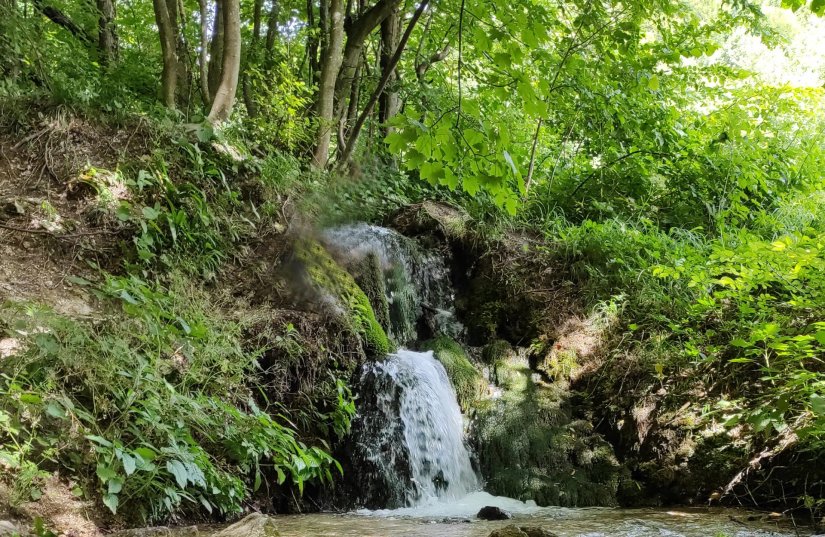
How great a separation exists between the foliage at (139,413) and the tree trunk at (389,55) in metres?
5.55

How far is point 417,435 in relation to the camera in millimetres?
4855

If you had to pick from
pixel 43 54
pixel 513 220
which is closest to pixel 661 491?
pixel 513 220

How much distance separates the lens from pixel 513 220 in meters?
7.88

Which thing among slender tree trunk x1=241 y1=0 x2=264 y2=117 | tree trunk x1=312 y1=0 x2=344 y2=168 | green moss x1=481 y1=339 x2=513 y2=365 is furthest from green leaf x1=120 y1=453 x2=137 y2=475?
slender tree trunk x1=241 y1=0 x2=264 y2=117

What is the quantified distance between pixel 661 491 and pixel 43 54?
737 centimetres

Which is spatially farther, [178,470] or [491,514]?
[491,514]

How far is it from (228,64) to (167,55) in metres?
0.75

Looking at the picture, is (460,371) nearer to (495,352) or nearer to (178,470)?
(495,352)

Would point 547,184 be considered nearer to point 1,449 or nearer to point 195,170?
point 195,170

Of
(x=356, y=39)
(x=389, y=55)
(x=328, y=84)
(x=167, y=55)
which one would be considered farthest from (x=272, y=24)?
(x=167, y=55)

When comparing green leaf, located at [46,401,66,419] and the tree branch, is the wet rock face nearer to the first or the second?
green leaf, located at [46,401,66,419]

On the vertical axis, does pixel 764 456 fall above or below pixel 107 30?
below

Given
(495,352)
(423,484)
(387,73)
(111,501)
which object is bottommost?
(423,484)

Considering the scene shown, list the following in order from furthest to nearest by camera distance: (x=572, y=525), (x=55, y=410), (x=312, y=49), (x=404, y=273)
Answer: (x=312, y=49) < (x=404, y=273) < (x=572, y=525) < (x=55, y=410)
